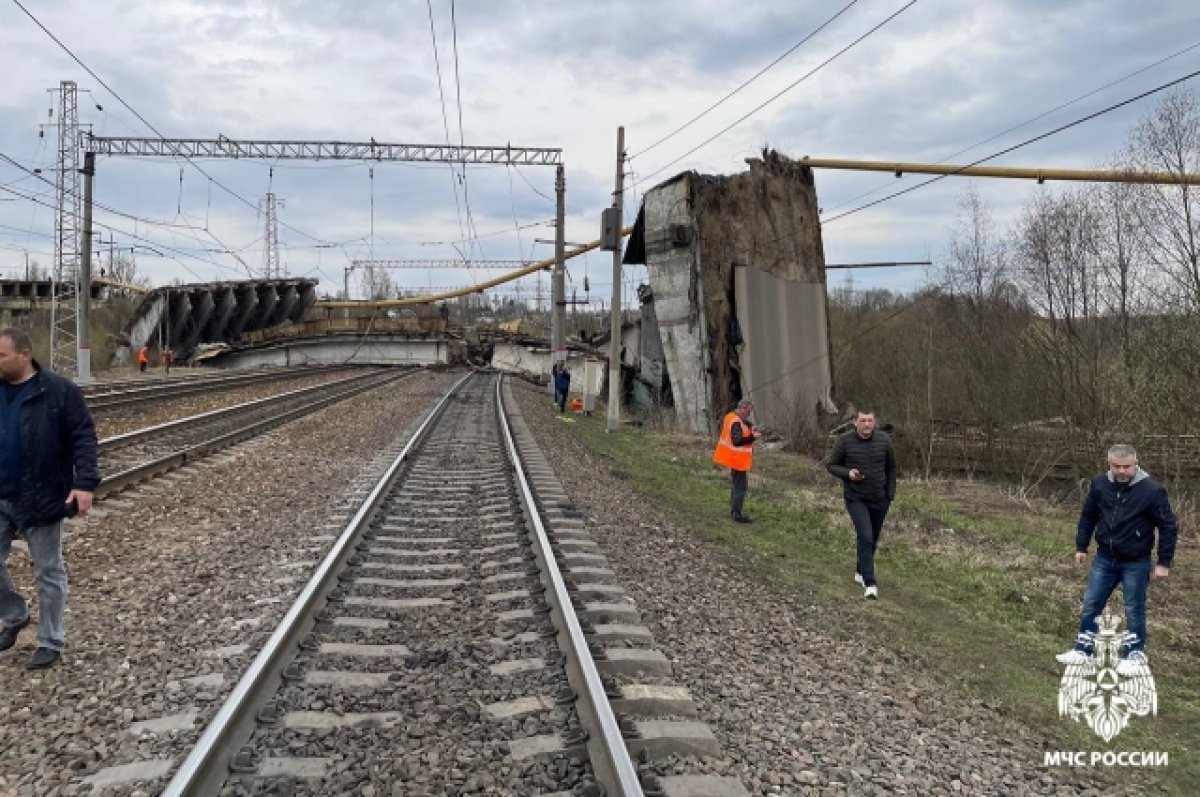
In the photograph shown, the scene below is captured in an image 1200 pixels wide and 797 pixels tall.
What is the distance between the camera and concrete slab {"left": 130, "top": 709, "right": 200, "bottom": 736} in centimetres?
416

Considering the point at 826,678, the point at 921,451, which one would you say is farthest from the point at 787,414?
the point at 826,678

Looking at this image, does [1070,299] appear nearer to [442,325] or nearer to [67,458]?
[67,458]

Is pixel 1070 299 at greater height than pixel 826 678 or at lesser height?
greater

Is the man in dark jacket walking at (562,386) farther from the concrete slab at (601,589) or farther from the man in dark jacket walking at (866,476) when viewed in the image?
the concrete slab at (601,589)

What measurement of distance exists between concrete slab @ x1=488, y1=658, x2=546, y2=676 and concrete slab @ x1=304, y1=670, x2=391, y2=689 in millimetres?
608

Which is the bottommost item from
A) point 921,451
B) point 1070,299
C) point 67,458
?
point 921,451

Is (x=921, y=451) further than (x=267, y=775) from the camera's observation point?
Yes

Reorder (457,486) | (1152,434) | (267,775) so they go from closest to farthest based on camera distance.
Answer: (267,775), (457,486), (1152,434)

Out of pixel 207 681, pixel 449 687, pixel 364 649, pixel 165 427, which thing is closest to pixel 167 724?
pixel 207 681

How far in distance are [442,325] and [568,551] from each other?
200ft

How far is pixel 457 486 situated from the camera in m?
11.6

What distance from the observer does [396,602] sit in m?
6.21

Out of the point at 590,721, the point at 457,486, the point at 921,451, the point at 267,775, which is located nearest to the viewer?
the point at 267,775

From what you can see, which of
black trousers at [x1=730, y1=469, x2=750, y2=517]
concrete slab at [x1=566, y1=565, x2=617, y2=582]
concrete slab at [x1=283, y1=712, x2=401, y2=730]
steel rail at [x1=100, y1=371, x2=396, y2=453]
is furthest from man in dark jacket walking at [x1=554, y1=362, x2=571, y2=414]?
concrete slab at [x1=283, y1=712, x2=401, y2=730]
